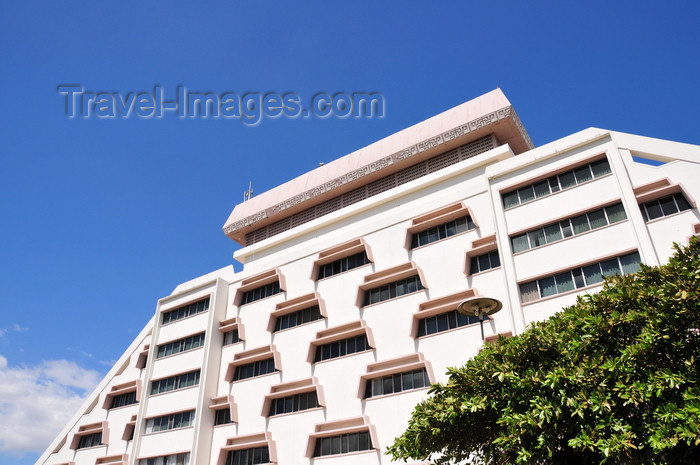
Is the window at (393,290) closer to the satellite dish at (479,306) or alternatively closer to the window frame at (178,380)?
the satellite dish at (479,306)

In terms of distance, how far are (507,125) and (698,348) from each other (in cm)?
2054

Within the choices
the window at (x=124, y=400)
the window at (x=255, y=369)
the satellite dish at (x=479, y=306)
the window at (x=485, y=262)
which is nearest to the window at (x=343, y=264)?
the window at (x=255, y=369)

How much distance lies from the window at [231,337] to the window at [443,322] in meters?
12.6

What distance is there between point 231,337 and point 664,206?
24.5 m

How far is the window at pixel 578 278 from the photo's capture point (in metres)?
20.7

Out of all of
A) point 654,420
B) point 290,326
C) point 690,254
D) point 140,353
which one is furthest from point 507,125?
point 140,353

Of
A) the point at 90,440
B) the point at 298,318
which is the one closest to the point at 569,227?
the point at 298,318

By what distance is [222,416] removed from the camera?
30.2m

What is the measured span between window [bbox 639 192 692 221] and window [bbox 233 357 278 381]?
19948mm

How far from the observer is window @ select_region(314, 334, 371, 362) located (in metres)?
26.9

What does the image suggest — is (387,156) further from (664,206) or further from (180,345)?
(180,345)

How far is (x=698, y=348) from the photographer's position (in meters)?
10.9

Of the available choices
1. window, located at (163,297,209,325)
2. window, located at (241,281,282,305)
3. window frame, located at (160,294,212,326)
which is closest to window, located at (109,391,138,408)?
window frame, located at (160,294,212,326)

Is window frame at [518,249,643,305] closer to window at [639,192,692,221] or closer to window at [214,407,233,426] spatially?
window at [639,192,692,221]
